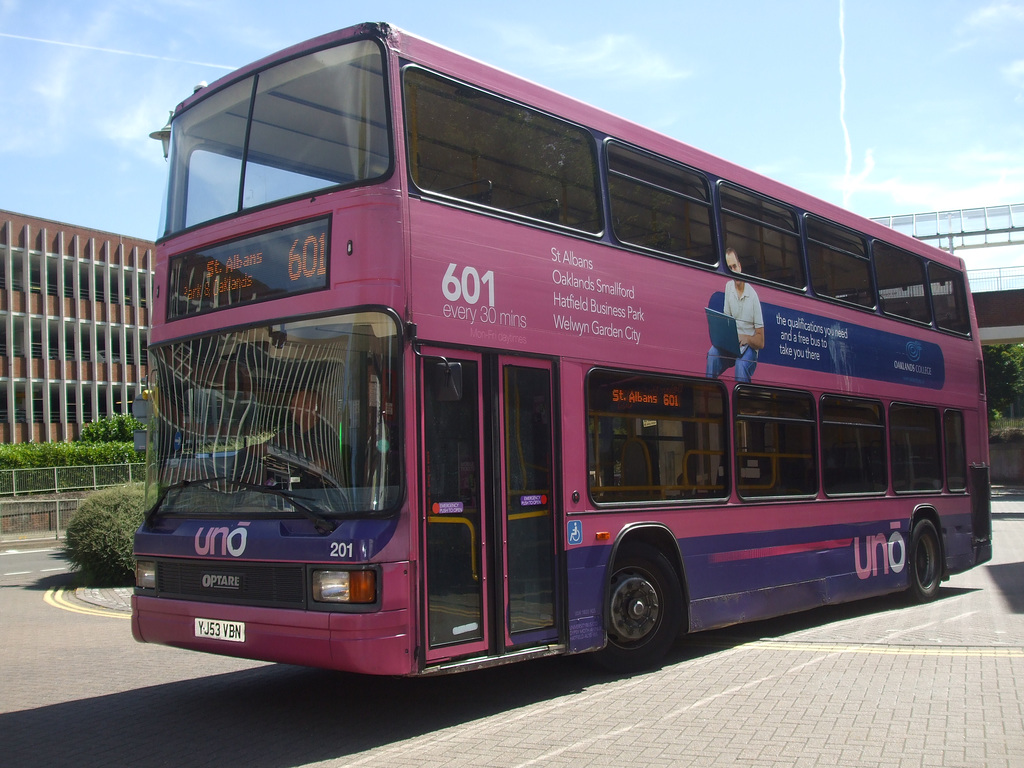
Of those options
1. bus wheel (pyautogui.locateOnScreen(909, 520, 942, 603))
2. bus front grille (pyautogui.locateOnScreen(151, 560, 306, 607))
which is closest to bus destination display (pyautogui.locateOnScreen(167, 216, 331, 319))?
bus front grille (pyautogui.locateOnScreen(151, 560, 306, 607))

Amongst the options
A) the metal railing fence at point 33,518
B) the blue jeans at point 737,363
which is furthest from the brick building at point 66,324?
the blue jeans at point 737,363

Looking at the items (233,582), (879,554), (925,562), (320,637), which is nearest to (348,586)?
(320,637)

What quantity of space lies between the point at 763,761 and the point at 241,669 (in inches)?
209

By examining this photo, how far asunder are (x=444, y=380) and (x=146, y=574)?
2.67 m

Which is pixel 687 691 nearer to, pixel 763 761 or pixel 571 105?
pixel 763 761

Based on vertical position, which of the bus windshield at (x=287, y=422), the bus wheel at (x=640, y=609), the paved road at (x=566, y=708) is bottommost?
the paved road at (x=566, y=708)

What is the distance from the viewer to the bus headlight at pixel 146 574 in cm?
698

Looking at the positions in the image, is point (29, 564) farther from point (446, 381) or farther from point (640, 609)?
point (446, 381)

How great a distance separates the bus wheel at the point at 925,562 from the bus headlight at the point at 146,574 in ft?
30.4

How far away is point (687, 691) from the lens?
741 cm

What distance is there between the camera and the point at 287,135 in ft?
22.6

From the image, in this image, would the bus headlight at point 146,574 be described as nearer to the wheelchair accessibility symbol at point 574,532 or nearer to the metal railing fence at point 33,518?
the wheelchair accessibility symbol at point 574,532

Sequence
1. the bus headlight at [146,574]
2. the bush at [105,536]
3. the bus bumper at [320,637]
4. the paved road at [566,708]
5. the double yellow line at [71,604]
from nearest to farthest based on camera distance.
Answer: the paved road at [566,708] < the bus bumper at [320,637] < the bus headlight at [146,574] < the double yellow line at [71,604] < the bush at [105,536]

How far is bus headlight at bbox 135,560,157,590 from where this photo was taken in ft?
22.9
